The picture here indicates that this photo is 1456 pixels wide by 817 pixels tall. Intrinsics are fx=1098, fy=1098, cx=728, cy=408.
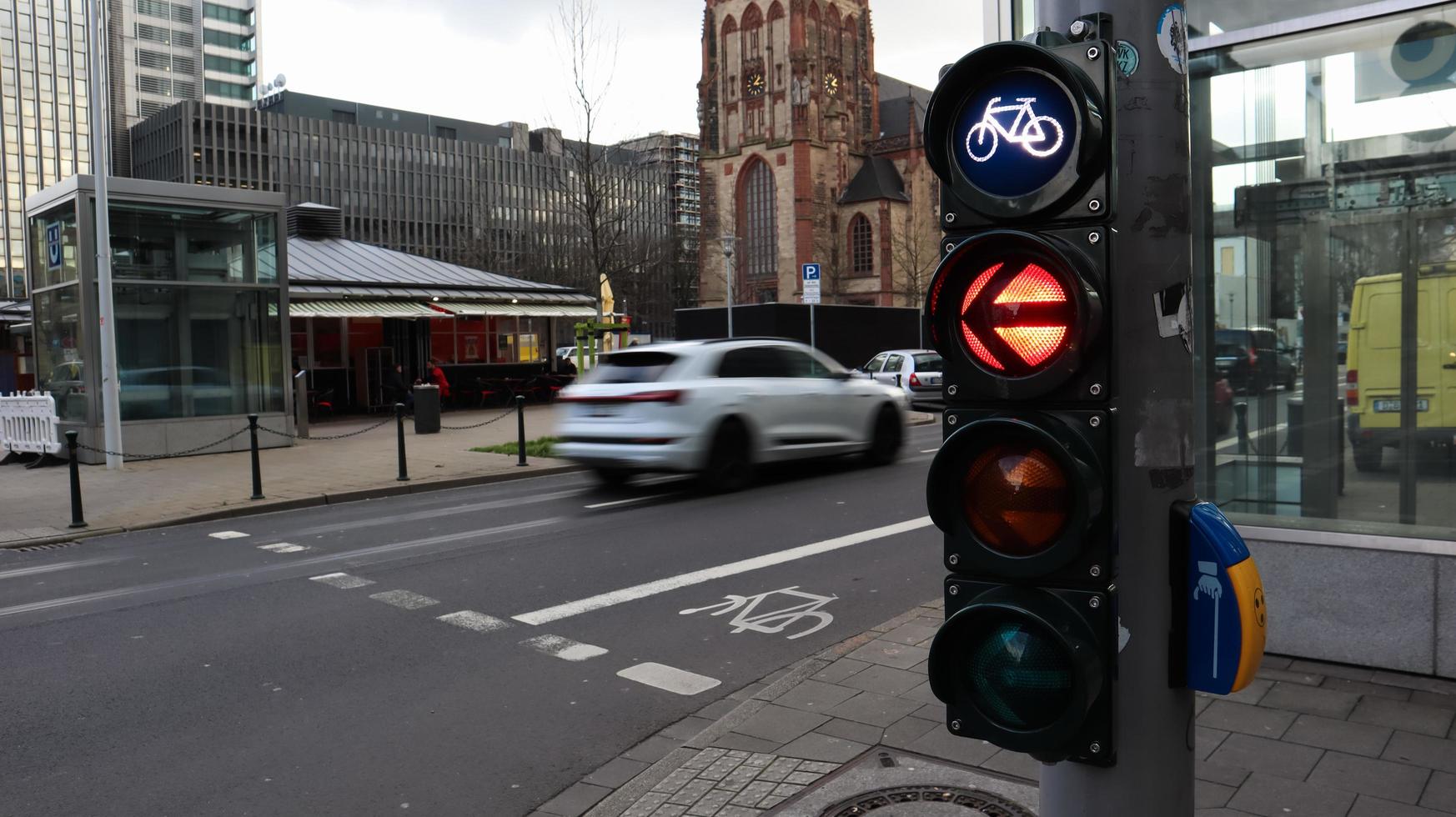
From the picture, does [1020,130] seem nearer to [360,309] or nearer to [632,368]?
[632,368]

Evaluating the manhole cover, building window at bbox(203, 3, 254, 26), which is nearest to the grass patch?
the manhole cover

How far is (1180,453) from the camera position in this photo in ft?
6.50

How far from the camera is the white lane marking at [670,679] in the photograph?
5.38 meters

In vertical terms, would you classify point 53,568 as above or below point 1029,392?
below

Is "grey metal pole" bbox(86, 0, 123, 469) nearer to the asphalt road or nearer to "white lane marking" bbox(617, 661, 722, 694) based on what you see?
the asphalt road

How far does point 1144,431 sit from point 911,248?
72584 mm

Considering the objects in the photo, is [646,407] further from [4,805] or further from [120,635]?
[4,805]

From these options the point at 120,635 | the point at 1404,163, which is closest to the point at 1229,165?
the point at 1404,163

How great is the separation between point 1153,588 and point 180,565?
347 inches

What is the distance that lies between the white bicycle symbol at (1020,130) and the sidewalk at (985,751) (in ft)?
8.29

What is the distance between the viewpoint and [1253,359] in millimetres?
5531

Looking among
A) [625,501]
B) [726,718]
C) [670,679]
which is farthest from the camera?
[625,501]

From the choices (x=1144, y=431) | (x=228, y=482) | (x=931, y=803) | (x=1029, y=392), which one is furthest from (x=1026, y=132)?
(x=228, y=482)

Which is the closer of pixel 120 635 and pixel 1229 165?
pixel 1229 165
